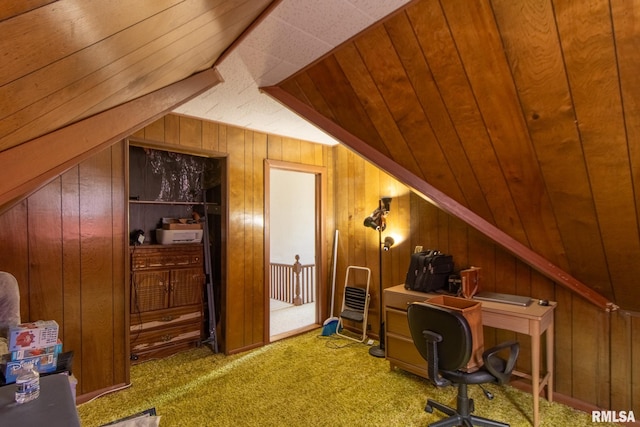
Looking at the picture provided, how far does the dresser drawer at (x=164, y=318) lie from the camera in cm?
326

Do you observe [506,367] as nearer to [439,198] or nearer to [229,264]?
[439,198]

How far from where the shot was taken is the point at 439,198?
7.50 feet

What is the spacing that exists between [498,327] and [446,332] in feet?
2.14

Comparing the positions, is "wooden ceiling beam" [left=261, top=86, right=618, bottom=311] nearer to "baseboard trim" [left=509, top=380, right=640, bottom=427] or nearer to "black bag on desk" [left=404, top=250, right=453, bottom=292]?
"black bag on desk" [left=404, top=250, right=453, bottom=292]

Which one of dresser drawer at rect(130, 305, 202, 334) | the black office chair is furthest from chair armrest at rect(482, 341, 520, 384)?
dresser drawer at rect(130, 305, 202, 334)

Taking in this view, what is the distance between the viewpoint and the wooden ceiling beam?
2232 millimetres

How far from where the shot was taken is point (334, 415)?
7.59 ft

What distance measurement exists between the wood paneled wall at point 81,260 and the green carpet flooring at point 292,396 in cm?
37

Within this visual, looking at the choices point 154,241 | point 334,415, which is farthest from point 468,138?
point 154,241

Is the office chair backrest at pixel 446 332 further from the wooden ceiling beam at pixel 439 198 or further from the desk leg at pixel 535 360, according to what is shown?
the wooden ceiling beam at pixel 439 198

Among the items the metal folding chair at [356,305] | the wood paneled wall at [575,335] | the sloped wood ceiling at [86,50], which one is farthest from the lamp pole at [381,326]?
the sloped wood ceiling at [86,50]

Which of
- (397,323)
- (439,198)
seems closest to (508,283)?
(397,323)

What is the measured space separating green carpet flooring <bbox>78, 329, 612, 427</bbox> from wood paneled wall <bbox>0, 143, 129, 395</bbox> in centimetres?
37

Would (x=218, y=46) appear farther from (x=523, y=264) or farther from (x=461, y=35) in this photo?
(x=523, y=264)
